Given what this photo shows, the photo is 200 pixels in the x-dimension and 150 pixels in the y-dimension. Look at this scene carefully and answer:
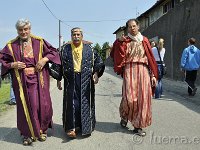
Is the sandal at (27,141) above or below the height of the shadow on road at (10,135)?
above

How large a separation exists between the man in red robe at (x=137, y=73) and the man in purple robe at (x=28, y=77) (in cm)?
127

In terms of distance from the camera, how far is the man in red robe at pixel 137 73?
667cm

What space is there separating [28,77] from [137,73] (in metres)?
1.80

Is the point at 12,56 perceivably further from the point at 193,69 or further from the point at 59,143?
the point at 193,69

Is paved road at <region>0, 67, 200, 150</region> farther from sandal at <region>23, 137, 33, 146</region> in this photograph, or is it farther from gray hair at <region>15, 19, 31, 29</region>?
gray hair at <region>15, 19, 31, 29</region>

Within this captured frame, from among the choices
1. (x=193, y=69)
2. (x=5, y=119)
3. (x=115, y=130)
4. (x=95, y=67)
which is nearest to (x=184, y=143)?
(x=115, y=130)

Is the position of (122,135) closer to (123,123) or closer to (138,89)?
(123,123)

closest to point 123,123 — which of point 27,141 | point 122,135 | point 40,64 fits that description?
point 122,135

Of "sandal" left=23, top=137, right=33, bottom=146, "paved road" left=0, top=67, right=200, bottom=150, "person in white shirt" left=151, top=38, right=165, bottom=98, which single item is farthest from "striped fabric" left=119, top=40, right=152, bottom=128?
"person in white shirt" left=151, top=38, right=165, bottom=98

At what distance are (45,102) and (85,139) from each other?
88 centimetres

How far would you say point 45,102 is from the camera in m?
6.41

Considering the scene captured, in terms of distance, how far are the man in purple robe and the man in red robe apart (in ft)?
4.16

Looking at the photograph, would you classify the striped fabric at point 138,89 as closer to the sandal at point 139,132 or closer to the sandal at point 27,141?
the sandal at point 139,132

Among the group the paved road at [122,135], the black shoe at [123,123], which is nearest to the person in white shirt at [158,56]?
the paved road at [122,135]
